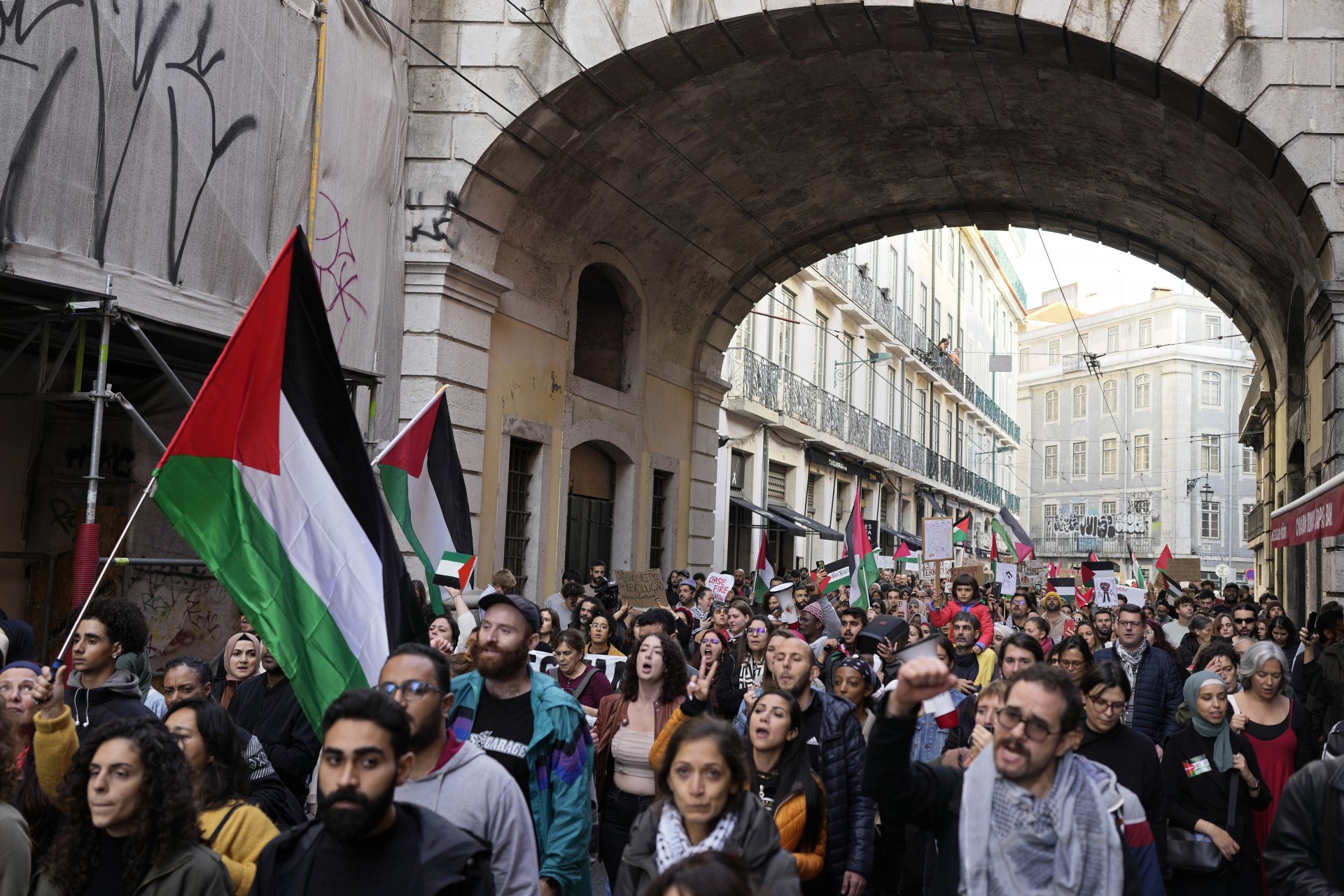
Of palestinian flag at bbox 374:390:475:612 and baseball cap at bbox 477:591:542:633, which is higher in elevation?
palestinian flag at bbox 374:390:475:612

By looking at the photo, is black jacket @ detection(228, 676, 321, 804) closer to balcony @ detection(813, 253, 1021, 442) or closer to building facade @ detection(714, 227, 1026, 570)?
building facade @ detection(714, 227, 1026, 570)

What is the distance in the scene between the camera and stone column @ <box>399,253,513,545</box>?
13.0 metres

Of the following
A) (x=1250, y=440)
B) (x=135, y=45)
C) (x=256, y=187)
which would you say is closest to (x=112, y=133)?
(x=135, y=45)

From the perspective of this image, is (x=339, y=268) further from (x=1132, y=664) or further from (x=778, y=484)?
(x=778, y=484)

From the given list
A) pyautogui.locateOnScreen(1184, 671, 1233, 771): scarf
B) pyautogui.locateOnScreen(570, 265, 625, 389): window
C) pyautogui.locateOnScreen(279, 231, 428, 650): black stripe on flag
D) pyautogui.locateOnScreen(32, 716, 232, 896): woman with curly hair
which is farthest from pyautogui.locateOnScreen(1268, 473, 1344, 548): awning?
pyautogui.locateOnScreen(570, 265, 625, 389): window

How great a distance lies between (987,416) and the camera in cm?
5603

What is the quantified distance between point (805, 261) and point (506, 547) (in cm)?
734

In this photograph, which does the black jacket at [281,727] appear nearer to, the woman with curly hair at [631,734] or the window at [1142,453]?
the woman with curly hair at [631,734]

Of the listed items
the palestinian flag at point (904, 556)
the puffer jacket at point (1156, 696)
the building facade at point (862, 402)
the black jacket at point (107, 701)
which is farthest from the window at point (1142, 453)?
the black jacket at point (107, 701)

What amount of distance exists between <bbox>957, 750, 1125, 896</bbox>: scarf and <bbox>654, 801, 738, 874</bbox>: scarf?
23.9 inches

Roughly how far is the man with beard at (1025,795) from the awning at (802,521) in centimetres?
2479

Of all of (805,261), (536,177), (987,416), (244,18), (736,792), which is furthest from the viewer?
(987,416)

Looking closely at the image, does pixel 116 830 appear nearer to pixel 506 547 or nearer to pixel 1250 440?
pixel 506 547

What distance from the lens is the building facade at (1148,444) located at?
61250mm
